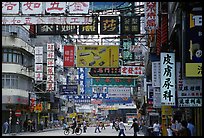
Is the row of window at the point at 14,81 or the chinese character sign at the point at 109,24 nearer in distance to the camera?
the chinese character sign at the point at 109,24

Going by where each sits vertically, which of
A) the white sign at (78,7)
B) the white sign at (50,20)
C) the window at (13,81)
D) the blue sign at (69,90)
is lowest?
the blue sign at (69,90)

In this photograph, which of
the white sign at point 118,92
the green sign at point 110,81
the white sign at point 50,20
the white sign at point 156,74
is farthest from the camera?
the white sign at point 118,92

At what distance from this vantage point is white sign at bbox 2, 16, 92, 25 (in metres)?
25.2

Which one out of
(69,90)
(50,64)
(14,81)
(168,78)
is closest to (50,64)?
(50,64)

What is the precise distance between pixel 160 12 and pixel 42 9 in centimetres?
601

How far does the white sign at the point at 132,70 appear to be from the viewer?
1478 inches

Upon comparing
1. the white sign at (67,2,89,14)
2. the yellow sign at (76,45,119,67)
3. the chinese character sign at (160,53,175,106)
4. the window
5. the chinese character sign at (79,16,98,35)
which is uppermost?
the white sign at (67,2,89,14)

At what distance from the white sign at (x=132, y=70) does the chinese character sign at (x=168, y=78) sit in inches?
684

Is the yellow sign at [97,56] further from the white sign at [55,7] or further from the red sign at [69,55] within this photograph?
the white sign at [55,7]

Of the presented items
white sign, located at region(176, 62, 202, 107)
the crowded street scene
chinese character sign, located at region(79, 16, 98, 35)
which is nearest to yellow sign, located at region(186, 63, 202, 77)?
the crowded street scene

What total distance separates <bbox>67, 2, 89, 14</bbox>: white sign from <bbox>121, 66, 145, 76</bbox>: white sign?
12807mm

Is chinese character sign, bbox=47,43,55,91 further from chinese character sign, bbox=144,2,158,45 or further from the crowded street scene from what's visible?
chinese character sign, bbox=144,2,158,45

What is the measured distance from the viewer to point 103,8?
29281mm

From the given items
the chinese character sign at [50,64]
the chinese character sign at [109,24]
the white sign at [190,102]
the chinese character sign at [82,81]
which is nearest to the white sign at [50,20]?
the chinese character sign at [109,24]
